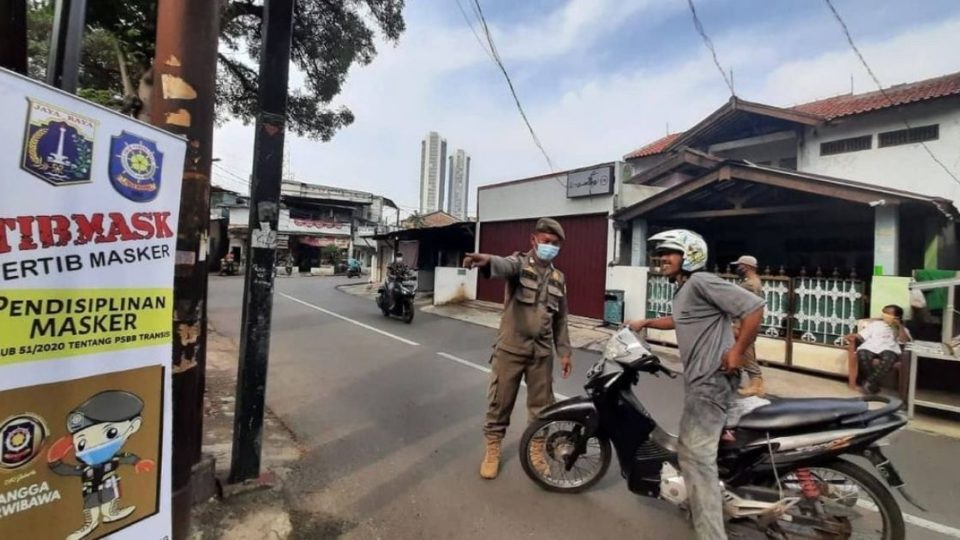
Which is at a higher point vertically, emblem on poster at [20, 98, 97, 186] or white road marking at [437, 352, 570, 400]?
emblem on poster at [20, 98, 97, 186]

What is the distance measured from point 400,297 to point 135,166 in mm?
10072

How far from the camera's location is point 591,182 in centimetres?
1235

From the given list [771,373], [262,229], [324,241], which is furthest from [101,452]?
[324,241]

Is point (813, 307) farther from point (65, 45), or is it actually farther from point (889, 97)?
point (65, 45)

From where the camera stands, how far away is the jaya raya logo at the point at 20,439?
4.30ft

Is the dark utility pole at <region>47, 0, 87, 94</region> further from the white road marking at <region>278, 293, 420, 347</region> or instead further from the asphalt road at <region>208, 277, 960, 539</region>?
the white road marking at <region>278, 293, 420, 347</region>

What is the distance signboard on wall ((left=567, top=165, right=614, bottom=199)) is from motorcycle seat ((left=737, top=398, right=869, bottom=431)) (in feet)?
32.1

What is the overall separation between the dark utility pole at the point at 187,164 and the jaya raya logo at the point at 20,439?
3.29 ft

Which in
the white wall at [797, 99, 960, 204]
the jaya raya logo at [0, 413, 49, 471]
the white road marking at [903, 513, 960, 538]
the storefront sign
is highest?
the white wall at [797, 99, 960, 204]

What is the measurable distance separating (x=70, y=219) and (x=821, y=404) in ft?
10.8

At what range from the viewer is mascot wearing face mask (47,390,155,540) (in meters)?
1.47

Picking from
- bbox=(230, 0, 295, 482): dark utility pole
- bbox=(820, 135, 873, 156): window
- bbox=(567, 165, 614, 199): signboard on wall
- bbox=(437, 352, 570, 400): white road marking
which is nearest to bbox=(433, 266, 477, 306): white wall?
bbox=(567, 165, 614, 199): signboard on wall

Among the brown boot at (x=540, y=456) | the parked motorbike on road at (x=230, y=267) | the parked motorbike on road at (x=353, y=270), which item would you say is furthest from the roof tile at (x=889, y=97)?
the parked motorbike on road at (x=230, y=267)

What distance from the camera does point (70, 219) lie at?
1.44 metres
